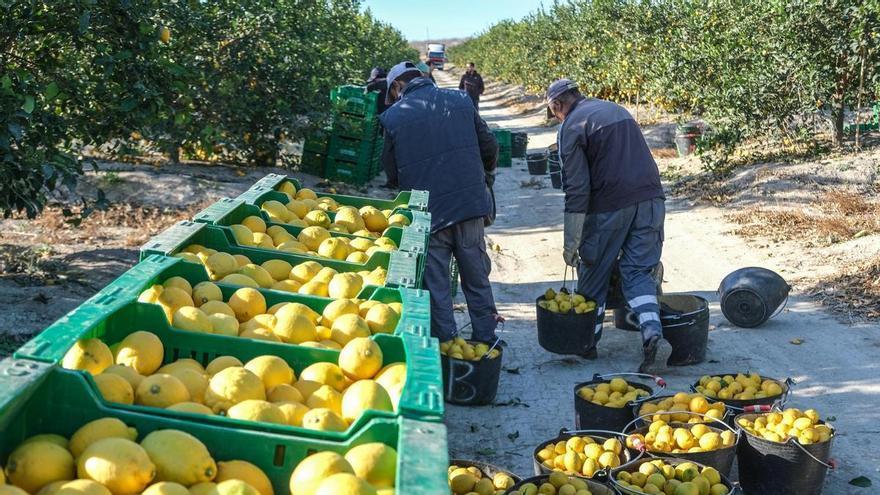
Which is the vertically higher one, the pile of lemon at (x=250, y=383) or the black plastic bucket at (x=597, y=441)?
the pile of lemon at (x=250, y=383)

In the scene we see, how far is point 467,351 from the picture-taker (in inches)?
227

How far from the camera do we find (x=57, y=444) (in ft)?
7.18

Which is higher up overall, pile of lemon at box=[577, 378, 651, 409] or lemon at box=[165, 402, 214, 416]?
→ lemon at box=[165, 402, 214, 416]

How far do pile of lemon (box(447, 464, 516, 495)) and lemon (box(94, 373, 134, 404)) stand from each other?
5.05ft

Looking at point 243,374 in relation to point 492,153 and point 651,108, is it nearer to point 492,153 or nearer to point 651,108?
point 492,153

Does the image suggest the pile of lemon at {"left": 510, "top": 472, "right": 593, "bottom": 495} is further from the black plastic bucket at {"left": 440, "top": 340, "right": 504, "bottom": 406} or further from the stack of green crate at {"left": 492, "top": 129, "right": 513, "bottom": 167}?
the stack of green crate at {"left": 492, "top": 129, "right": 513, "bottom": 167}

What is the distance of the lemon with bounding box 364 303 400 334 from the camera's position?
3303 millimetres

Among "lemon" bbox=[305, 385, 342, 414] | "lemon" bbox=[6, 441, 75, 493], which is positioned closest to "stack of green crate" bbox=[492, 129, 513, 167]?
"lemon" bbox=[305, 385, 342, 414]

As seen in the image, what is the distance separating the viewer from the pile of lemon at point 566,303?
6559mm

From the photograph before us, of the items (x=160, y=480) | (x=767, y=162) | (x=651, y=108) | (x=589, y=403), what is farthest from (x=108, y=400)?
(x=651, y=108)

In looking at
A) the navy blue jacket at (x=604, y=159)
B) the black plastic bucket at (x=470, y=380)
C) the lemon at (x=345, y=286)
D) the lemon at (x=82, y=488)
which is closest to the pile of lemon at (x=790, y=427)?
the black plastic bucket at (x=470, y=380)

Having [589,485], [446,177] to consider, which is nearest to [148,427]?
[589,485]

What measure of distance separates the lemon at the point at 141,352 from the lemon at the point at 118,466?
0.66 metres

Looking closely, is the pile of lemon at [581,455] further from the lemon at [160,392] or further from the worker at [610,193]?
the worker at [610,193]
